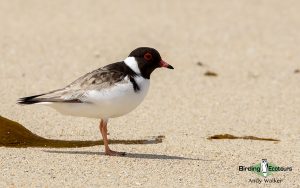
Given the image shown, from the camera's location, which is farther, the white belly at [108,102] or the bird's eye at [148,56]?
the bird's eye at [148,56]

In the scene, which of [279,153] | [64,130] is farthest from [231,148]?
[64,130]

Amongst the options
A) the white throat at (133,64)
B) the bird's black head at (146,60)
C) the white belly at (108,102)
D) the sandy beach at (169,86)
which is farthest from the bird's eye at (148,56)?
the sandy beach at (169,86)

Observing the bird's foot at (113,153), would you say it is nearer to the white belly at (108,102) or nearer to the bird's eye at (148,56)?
the white belly at (108,102)

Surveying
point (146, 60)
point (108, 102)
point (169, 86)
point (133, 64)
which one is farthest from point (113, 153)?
point (169, 86)

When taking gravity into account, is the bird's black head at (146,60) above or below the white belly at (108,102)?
above

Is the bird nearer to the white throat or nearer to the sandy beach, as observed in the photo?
the white throat

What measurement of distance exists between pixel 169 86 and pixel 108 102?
16.8 feet

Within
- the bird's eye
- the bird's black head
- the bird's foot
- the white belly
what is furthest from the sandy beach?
the bird's eye

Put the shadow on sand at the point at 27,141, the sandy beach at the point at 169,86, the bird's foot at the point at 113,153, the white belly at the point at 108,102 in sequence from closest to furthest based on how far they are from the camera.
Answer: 1. the sandy beach at the point at 169,86
2. the white belly at the point at 108,102
3. the bird's foot at the point at 113,153
4. the shadow on sand at the point at 27,141

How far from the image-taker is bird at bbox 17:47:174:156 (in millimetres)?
8188

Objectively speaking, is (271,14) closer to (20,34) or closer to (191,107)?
(20,34)

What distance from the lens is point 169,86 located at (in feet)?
Result: 43.3

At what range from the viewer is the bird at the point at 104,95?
8188mm

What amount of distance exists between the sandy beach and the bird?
50 centimetres
